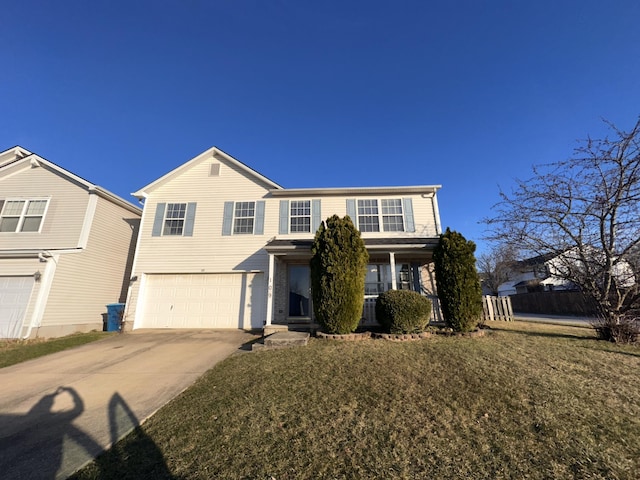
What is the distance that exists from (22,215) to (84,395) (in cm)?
1208

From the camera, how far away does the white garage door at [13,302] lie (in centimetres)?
923

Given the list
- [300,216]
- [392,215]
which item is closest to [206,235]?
[300,216]

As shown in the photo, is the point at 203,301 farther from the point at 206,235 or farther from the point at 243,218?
the point at 243,218

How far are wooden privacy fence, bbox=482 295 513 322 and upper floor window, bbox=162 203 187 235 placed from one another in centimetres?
1414

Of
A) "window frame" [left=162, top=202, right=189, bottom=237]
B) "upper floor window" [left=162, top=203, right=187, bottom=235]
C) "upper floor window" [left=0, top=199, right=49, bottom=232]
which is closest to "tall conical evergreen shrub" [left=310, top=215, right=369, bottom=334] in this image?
"window frame" [left=162, top=202, right=189, bottom=237]

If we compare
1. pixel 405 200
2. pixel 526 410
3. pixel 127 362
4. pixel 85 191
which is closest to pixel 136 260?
pixel 85 191

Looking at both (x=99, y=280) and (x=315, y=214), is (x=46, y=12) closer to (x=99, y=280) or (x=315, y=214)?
(x=99, y=280)

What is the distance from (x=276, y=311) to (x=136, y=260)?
6676mm

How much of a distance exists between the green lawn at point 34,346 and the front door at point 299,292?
23.4 ft

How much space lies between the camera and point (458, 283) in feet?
26.0

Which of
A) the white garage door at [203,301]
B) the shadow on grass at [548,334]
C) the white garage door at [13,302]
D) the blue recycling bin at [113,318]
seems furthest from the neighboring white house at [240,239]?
the shadow on grass at [548,334]

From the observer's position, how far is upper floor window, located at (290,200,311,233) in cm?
1190

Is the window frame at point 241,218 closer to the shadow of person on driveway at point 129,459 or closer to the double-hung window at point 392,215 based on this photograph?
the double-hung window at point 392,215

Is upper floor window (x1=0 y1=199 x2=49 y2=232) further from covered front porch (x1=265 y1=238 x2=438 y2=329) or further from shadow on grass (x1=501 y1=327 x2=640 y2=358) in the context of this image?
shadow on grass (x1=501 y1=327 x2=640 y2=358)
